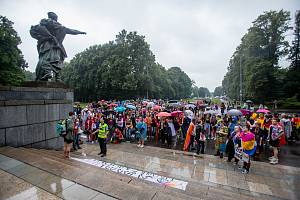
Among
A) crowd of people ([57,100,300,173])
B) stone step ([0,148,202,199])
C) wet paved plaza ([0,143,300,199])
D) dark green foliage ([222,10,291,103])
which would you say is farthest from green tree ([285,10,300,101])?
stone step ([0,148,202,199])

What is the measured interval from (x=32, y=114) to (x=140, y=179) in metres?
5.86

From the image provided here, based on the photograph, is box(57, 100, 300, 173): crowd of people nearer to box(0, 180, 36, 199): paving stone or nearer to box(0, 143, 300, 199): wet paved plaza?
box(0, 143, 300, 199): wet paved plaza

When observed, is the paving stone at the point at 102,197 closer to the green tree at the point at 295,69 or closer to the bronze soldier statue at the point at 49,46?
the bronze soldier statue at the point at 49,46

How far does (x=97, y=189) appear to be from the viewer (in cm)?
408

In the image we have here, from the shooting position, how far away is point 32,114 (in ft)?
25.7

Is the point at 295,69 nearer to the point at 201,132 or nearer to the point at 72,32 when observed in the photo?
the point at 201,132

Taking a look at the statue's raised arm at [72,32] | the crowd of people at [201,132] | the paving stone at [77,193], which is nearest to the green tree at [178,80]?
the crowd of people at [201,132]

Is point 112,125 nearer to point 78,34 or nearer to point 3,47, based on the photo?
point 78,34

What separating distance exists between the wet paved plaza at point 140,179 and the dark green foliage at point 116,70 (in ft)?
111

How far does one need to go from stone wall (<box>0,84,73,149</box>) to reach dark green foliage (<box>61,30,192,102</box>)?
104ft

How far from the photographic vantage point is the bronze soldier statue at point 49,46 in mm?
9531

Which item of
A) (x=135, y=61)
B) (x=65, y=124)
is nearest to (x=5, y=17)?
(x=135, y=61)

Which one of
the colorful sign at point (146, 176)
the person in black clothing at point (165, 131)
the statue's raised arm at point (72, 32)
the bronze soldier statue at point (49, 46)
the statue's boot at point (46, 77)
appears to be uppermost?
the statue's raised arm at point (72, 32)

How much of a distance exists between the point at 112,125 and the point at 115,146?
7.15 ft
